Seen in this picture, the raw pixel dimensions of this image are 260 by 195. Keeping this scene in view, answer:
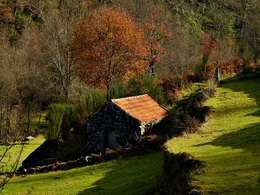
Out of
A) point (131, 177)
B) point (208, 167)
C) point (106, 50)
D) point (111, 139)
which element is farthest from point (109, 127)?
point (106, 50)

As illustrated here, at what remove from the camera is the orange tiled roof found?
2517 centimetres

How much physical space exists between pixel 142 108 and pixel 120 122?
73.0 inches

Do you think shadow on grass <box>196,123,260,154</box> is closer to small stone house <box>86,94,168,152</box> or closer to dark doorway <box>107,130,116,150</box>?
small stone house <box>86,94,168,152</box>

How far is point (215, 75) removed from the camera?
33.4 m

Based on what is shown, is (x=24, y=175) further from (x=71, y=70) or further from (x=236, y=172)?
(x=71, y=70)

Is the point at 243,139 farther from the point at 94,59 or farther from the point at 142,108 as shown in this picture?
the point at 94,59

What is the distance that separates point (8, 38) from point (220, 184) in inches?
2441

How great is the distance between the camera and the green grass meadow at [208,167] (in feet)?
35.3

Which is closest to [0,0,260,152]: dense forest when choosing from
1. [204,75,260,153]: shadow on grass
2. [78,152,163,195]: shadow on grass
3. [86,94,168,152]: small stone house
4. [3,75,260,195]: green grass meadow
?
[86,94,168,152]: small stone house

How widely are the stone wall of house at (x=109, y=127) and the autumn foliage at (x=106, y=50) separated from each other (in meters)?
19.0

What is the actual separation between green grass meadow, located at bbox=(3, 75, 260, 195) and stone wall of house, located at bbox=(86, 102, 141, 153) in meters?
3.29

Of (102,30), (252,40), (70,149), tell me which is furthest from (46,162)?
(252,40)

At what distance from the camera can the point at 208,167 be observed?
1210 cm

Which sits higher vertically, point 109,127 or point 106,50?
point 106,50
